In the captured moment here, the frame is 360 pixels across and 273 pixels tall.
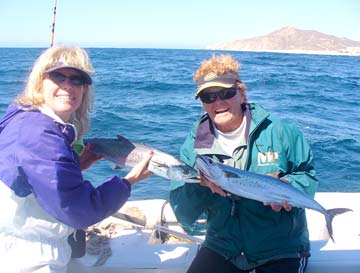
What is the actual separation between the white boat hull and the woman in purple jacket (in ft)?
2.82

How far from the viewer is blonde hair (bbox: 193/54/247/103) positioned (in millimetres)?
3230

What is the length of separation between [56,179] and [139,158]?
1194 mm

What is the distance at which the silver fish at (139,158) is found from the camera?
10.0 ft

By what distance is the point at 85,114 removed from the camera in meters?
3.05

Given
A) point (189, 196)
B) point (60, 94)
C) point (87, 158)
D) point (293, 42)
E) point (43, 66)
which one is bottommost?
point (189, 196)

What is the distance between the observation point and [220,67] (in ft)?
10.6

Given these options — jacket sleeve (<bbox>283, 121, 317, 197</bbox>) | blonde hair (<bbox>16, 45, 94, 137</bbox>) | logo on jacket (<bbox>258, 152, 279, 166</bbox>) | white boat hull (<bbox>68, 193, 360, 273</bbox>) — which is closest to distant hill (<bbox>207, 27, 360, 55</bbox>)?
white boat hull (<bbox>68, 193, 360, 273</bbox>)

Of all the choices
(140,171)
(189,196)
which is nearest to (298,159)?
(189,196)

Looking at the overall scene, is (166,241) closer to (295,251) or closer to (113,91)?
(295,251)

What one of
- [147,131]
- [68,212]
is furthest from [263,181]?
[147,131]

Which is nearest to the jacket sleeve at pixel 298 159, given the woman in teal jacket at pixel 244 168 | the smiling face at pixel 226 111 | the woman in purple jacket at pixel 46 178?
the woman in teal jacket at pixel 244 168

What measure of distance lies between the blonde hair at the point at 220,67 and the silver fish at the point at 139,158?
727 mm

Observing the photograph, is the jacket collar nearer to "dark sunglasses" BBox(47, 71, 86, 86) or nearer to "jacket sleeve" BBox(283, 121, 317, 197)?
"dark sunglasses" BBox(47, 71, 86, 86)

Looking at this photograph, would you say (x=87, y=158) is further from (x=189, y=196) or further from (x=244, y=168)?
(x=244, y=168)
